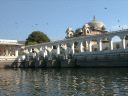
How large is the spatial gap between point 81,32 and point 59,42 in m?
31.0

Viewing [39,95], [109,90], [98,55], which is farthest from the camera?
[98,55]

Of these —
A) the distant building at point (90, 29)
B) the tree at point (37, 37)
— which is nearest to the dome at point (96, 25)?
the distant building at point (90, 29)

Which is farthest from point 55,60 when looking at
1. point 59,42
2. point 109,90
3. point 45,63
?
point 109,90

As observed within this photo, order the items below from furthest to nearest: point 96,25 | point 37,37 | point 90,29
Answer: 1. point 96,25
2. point 90,29
3. point 37,37

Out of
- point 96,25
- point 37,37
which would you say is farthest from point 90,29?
point 37,37

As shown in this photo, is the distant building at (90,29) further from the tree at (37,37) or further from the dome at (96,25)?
the tree at (37,37)

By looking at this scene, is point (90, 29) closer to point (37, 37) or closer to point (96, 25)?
point (96, 25)

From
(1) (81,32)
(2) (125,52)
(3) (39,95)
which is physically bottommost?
(3) (39,95)

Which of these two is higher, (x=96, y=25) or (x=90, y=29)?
(x=96, y=25)

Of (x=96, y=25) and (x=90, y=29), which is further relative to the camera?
(x=96, y=25)

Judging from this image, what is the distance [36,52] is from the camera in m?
95.0

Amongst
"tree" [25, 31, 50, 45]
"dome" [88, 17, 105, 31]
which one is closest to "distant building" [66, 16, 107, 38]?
"dome" [88, 17, 105, 31]

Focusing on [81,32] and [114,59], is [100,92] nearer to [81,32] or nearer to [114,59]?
[114,59]

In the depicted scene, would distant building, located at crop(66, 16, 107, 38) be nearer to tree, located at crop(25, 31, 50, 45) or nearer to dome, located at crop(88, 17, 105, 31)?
dome, located at crop(88, 17, 105, 31)
